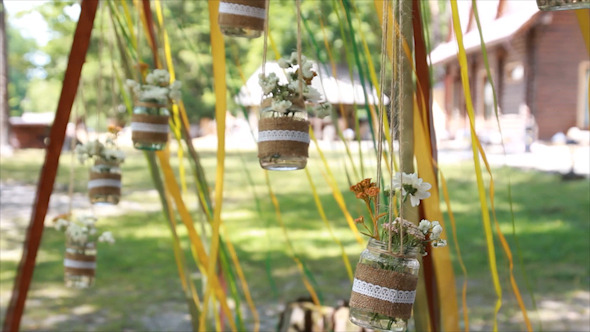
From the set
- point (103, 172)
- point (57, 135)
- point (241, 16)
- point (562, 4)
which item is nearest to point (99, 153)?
point (103, 172)

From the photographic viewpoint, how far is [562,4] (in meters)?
0.83

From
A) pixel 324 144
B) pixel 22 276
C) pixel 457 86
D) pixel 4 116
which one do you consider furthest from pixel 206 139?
pixel 22 276

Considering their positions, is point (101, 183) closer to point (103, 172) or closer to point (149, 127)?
point (103, 172)

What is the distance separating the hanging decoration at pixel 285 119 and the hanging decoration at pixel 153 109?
19.8 inches

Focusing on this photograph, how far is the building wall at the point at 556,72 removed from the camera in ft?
22.4

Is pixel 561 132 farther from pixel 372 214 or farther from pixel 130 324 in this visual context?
pixel 372 214

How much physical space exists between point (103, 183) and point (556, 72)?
237 inches

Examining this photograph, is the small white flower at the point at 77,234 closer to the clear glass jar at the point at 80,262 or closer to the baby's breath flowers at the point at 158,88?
the clear glass jar at the point at 80,262

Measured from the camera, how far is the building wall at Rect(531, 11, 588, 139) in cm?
682

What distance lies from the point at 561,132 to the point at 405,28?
20.2 feet

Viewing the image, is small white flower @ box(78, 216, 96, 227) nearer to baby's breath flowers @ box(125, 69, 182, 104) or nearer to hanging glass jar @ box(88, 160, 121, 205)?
hanging glass jar @ box(88, 160, 121, 205)

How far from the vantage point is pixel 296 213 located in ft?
19.1

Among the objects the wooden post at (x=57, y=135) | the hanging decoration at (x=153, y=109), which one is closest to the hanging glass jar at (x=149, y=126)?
the hanging decoration at (x=153, y=109)

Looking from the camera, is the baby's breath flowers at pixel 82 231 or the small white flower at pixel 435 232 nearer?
the small white flower at pixel 435 232
